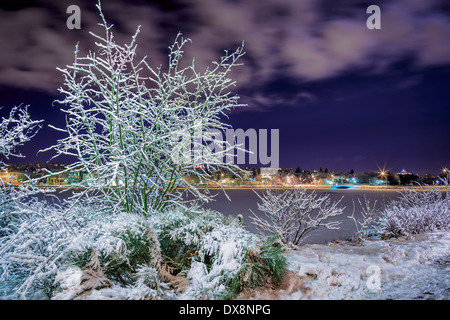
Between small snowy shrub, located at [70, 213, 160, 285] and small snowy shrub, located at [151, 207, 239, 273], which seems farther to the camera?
small snowy shrub, located at [151, 207, 239, 273]

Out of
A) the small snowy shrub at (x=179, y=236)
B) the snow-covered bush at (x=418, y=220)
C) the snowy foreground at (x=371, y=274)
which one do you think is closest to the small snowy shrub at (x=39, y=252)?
the small snowy shrub at (x=179, y=236)

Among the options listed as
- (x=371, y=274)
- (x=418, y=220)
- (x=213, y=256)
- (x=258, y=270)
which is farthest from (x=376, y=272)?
(x=418, y=220)

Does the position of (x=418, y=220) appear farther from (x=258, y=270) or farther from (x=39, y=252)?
(x=39, y=252)

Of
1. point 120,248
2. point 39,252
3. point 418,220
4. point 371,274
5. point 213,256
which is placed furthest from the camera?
point 418,220

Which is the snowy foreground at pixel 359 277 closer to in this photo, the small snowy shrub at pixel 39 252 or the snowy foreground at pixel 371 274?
the snowy foreground at pixel 371 274

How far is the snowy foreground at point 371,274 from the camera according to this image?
3738 mm

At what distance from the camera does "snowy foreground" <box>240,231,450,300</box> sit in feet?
12.3

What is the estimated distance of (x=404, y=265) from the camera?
16.5 feet

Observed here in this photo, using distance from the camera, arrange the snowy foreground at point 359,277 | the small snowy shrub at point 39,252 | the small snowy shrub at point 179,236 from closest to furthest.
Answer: the small snowy shrub at point 39,252, the snowy foreground at point 359,277, the small snowy shrub at point 179,236

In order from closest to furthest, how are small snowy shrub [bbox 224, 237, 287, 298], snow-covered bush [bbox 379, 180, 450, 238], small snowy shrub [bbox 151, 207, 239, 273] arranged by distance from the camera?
small snowy shrub [bbox 224, 237, 287, 298]
small snowy shrub [bbox 151, 207, 239, 273]
snow-covered bush [bbox 379, 180, 450, 238]

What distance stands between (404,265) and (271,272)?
2492mm

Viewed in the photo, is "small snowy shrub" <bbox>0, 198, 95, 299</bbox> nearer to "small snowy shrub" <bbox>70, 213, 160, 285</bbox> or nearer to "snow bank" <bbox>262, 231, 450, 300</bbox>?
"small snowy shrub" <bbox>70, 213, 160, 285</bbox>

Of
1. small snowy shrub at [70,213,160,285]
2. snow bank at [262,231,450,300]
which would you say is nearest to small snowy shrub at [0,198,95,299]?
small snowy shrub at [70,213,160,285]

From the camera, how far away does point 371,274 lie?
14.6ft
